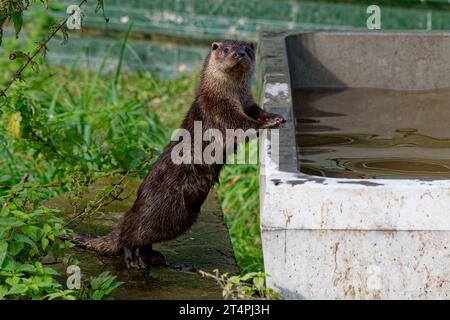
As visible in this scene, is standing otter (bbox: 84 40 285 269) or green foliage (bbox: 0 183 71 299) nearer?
green foliage (bbox: 0 183 71 299)

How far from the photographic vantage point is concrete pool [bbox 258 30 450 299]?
327cm

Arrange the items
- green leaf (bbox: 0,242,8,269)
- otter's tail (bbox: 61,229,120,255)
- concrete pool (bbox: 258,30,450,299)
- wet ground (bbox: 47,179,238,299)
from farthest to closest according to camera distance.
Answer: otter's tail (bbox: 61,229,120,255)
wet ground (bbox: 47,179,238,299)
green leaf (bbox: 0,242,8,269)
concrete pool (bbox: 258,30,450,299)

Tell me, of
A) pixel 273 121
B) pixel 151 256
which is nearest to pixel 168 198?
pixel 151 256

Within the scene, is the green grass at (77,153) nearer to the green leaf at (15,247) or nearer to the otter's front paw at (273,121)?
the green leaf at (15,247)

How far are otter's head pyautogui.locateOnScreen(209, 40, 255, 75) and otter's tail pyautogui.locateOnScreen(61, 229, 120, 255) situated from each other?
1031 millimetres

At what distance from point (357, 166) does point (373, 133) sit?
2.79ft

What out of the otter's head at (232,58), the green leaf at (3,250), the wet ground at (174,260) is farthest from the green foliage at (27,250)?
the otter's head at (232,58)

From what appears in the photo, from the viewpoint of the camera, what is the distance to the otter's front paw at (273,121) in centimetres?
424

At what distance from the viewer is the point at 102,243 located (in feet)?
14.3

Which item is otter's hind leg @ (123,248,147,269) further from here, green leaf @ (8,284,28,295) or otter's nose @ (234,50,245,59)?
otter's nose @ (234,50,245,59)

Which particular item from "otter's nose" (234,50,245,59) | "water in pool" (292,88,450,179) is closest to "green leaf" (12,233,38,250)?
"water in pool" (292,88,450,179)

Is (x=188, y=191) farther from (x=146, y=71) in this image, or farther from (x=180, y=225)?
(x=146, y=71)

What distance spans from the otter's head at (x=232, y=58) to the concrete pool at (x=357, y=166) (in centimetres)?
18

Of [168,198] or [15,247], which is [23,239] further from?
[168,198]
